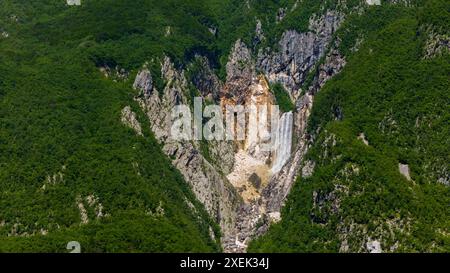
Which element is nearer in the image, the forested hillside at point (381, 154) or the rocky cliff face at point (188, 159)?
the forested hillside at point (381, 154)

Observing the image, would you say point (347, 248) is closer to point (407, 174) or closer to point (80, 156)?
point (407, 174)

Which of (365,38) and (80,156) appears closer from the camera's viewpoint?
(80,156)

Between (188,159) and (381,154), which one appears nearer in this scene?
(381,154)

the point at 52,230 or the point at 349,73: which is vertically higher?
the point at 349,73

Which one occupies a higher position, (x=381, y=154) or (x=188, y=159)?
(x=381, y=154)

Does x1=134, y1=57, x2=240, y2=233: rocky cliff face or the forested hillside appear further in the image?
x1=134, y1=57, x2=240, y2=233: rocky cliff face
